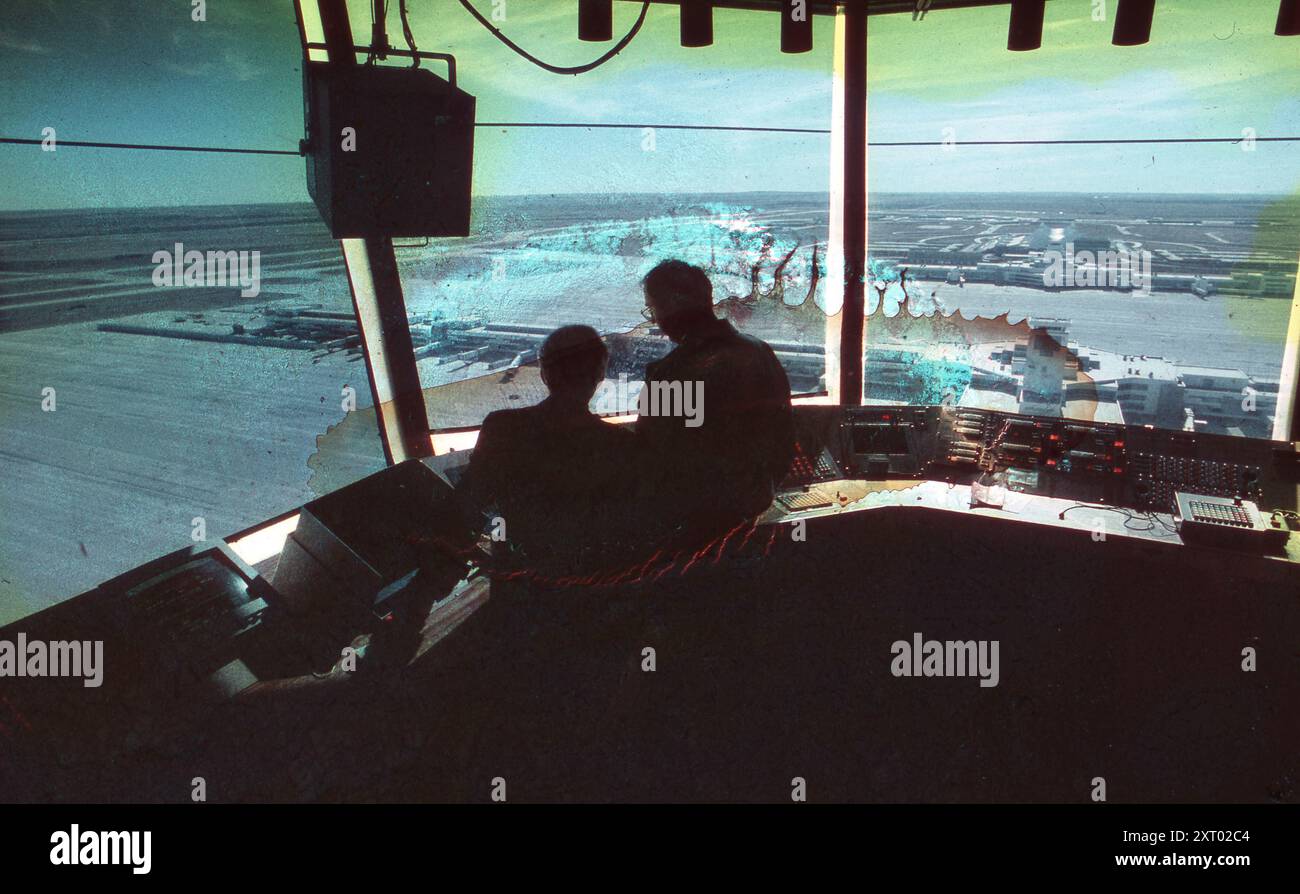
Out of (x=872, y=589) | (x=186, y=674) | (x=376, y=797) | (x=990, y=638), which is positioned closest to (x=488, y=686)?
(x=376, y=797)

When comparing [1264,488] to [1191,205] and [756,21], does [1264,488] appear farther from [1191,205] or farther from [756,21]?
[756,21]

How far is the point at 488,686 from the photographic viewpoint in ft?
7.16

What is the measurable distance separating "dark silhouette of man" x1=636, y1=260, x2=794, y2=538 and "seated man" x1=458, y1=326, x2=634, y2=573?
16 cm

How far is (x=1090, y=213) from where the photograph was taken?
2852mm

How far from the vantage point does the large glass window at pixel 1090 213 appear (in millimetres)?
2584

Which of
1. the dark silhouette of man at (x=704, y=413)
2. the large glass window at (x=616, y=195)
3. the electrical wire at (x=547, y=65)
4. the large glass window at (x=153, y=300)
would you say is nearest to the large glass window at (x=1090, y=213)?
the large glass window at (x=616, y=195)

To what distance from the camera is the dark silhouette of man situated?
216 cm

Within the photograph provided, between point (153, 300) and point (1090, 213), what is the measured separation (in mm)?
3649

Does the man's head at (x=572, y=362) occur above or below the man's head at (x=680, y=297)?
below

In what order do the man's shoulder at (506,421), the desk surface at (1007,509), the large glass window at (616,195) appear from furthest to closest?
1. the large glass window at (616,195)
2. the desk surface at (1007,509)
3. the man's shoulder at (506,421)

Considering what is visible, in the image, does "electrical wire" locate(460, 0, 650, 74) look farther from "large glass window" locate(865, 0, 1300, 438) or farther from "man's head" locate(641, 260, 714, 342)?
"large glass window" locate(865, 0, 1300, 438)

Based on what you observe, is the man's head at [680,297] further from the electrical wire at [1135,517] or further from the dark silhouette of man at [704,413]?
the electrical wire at [1135,517]

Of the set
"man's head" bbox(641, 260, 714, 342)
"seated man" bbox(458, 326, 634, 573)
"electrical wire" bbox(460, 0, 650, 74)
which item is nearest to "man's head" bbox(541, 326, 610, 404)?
"seated man" bbox(458, 326, 634, 573)
